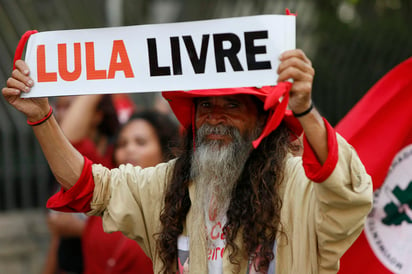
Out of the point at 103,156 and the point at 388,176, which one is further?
the point at 103,156

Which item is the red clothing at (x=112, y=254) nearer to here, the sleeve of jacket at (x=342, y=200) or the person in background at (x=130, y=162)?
the person in background at (x=130, y=162)

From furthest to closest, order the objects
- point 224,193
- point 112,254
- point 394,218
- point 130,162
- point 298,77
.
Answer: point 130,162 < point 112,254 < point 394,218 < point 224,193 < point 298,77

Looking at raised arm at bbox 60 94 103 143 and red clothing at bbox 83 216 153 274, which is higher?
raised arm at bbox 60 94 103 143

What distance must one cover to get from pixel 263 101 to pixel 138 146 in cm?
179

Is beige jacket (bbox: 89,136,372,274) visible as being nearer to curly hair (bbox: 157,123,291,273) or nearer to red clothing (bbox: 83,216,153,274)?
curly hair (bbox: 157,123,291,273)

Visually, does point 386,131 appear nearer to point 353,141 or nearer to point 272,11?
point 353,141

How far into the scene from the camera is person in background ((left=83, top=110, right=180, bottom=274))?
14.8 feet

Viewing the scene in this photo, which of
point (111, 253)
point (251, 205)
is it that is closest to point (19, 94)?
point (251, 205)

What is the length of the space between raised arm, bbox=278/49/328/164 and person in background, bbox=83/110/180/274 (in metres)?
1.36

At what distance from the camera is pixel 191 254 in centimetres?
339

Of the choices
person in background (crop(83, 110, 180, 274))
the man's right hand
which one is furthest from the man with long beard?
person in background (crop(83, 110, 180, 274))

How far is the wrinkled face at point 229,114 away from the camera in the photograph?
3.51 m

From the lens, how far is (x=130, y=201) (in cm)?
357

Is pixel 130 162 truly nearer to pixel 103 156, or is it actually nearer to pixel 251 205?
pixel 103 156
